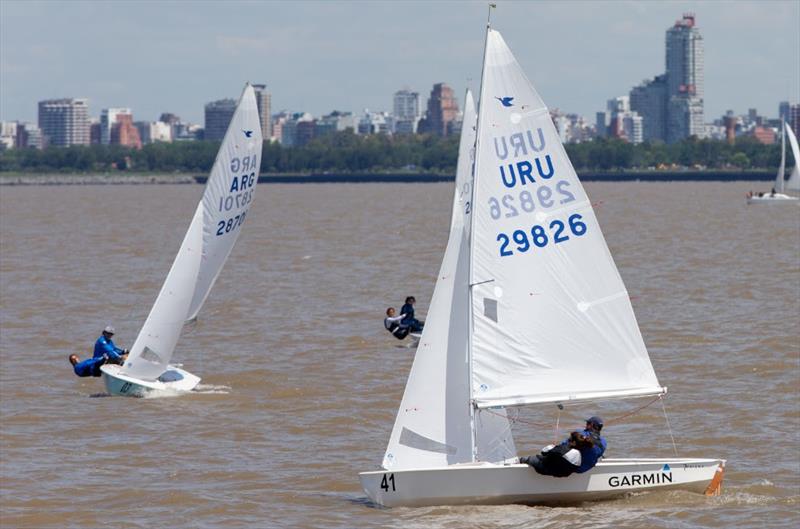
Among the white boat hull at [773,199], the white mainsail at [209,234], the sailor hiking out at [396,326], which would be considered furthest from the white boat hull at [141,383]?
the white boat hull at [773,199]

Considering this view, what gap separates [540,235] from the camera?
59.7 feet

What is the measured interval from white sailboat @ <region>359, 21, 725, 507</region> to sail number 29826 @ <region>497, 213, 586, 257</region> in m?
0.02

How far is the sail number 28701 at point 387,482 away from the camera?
1803 cm

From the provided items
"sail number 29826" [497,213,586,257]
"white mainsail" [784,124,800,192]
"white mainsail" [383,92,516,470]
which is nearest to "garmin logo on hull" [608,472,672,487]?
"white mainsail" [383,92,516,470]

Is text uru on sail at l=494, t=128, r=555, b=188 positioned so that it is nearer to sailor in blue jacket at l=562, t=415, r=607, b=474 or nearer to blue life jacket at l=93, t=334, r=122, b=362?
sailor in blue jacket at l=562, t=415, r=607, b=474

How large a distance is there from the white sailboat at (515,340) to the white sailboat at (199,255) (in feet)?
29.4

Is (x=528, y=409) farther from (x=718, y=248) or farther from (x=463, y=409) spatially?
(x=718, y=248)

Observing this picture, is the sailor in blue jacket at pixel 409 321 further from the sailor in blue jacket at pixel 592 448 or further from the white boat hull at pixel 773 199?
the white boat hull at pixel 773 199

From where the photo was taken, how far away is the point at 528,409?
24922 mm

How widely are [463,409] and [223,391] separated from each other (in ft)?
32.7

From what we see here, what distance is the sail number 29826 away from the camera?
18.1 m

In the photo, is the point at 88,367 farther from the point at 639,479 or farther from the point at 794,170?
the point at 794,170

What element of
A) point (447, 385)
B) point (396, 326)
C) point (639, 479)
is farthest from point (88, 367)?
point (639, 479)

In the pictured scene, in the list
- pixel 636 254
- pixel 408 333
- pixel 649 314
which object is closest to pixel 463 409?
pixel 408 333
